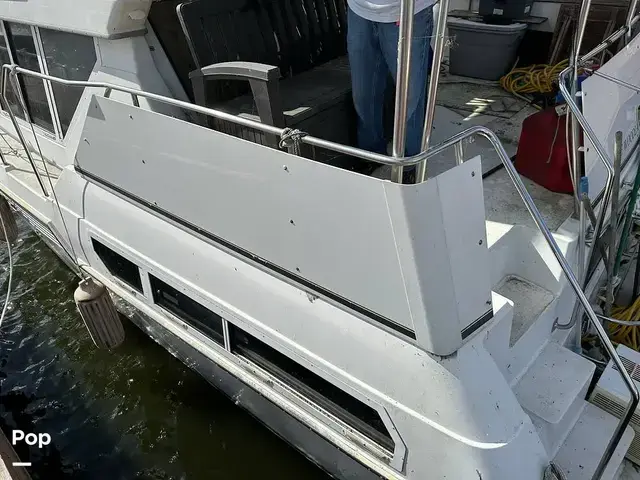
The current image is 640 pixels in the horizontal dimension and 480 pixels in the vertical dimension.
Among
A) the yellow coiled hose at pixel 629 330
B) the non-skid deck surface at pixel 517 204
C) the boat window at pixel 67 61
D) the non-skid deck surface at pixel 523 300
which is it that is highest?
the boat window at pixel 67 61

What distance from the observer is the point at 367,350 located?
185 centimetres

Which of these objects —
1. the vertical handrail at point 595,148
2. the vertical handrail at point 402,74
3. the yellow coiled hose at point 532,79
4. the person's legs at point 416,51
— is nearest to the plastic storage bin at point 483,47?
the yellow coiled hose at point 532,79

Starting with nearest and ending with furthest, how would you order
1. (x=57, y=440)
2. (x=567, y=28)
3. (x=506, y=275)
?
(x=506, y=275) → (x=57, y=440) → (x=567, y=28)

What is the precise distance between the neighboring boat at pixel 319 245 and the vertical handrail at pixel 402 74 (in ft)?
0.16

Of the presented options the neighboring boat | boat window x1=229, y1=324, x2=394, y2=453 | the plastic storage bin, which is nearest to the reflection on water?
the neighboring boat

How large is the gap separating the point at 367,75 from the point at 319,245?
0.99 meters

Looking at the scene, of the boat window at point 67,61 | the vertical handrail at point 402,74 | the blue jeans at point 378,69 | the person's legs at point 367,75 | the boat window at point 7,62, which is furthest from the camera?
the boat window at point 7,62

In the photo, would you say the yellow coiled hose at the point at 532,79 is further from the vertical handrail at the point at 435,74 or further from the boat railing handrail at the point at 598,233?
the vertical handrail at the point at 435,74

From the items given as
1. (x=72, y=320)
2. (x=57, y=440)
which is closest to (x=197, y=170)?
(x=57, y=440)

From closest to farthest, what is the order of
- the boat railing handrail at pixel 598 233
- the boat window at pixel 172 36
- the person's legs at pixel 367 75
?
1. the boat railing handrail at pixel 598 233
2. the person's legs at pixel 367 75
3. the boat window at pixel 172 36

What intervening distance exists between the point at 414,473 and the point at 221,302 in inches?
42.8

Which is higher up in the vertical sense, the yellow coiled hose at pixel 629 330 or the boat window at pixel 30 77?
the boat window at pixel 30 77

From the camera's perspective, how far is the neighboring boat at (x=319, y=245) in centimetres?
166

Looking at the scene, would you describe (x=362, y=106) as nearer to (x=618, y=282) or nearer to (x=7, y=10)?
(x=618, y=282)
